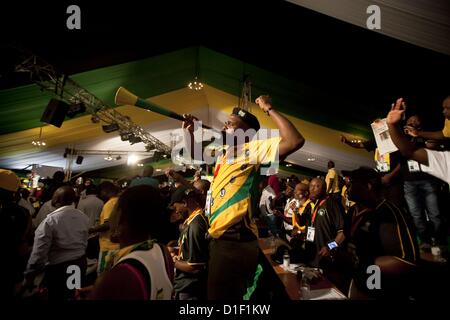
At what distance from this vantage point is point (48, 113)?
5988 millimetres

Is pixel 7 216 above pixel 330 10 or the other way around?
the other way around

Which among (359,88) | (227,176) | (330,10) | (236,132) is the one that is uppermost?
(330,10)

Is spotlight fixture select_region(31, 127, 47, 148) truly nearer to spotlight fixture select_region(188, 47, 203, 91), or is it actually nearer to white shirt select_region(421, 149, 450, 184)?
spotlight fixture select_region(188, 47, 203, 91)

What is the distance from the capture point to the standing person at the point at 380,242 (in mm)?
1977

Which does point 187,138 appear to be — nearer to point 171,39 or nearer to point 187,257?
point 187,257

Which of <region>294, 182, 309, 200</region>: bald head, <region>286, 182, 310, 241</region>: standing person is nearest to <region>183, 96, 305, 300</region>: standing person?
<region>286, 182, 310, 241</region>: standing person

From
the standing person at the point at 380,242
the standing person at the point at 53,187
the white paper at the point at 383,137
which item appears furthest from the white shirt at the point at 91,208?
the white paper at the point at 383,137

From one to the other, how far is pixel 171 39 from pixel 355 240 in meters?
5.49

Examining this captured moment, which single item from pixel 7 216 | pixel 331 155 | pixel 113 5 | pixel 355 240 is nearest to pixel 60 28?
pixel 113 5

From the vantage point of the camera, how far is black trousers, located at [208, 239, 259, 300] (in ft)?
5.59

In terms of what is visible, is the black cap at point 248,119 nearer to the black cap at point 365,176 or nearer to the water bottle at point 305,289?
the black cap at point 365,176

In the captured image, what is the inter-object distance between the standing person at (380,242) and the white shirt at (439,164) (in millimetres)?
648

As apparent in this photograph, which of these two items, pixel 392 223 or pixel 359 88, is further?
pixel 359 88

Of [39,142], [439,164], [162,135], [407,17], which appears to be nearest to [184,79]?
[407,17]
